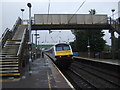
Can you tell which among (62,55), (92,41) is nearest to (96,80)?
(62,55)

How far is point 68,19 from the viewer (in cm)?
3738

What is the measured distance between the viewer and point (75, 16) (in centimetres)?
3762

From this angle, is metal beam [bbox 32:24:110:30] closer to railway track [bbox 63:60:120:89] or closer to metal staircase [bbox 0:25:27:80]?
railway track [bbox 63:60:120:89]

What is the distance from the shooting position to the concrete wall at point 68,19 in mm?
36969

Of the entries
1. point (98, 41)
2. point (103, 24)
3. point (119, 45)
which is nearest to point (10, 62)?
point (103, 24)

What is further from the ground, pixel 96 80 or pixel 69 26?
pixel 69 26

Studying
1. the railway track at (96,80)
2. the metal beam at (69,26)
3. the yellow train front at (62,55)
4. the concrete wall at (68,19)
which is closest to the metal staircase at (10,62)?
the railway track at (96,80)

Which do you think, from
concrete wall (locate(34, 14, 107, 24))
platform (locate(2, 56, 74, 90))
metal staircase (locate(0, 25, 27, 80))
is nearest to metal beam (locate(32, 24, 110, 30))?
concrete wall (locate(34, 14, 107, 24))

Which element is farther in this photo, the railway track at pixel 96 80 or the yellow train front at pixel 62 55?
the yellow train front at pixel 62 55

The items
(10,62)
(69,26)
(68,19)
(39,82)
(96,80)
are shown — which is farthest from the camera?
(68,19)

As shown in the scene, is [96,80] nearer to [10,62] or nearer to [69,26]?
[10,62]

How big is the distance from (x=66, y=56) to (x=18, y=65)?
892 cm

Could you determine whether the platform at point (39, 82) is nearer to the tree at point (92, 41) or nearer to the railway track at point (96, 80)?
the railway track at point (96, 80)

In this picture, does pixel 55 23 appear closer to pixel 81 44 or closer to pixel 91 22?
pixel 91 22
